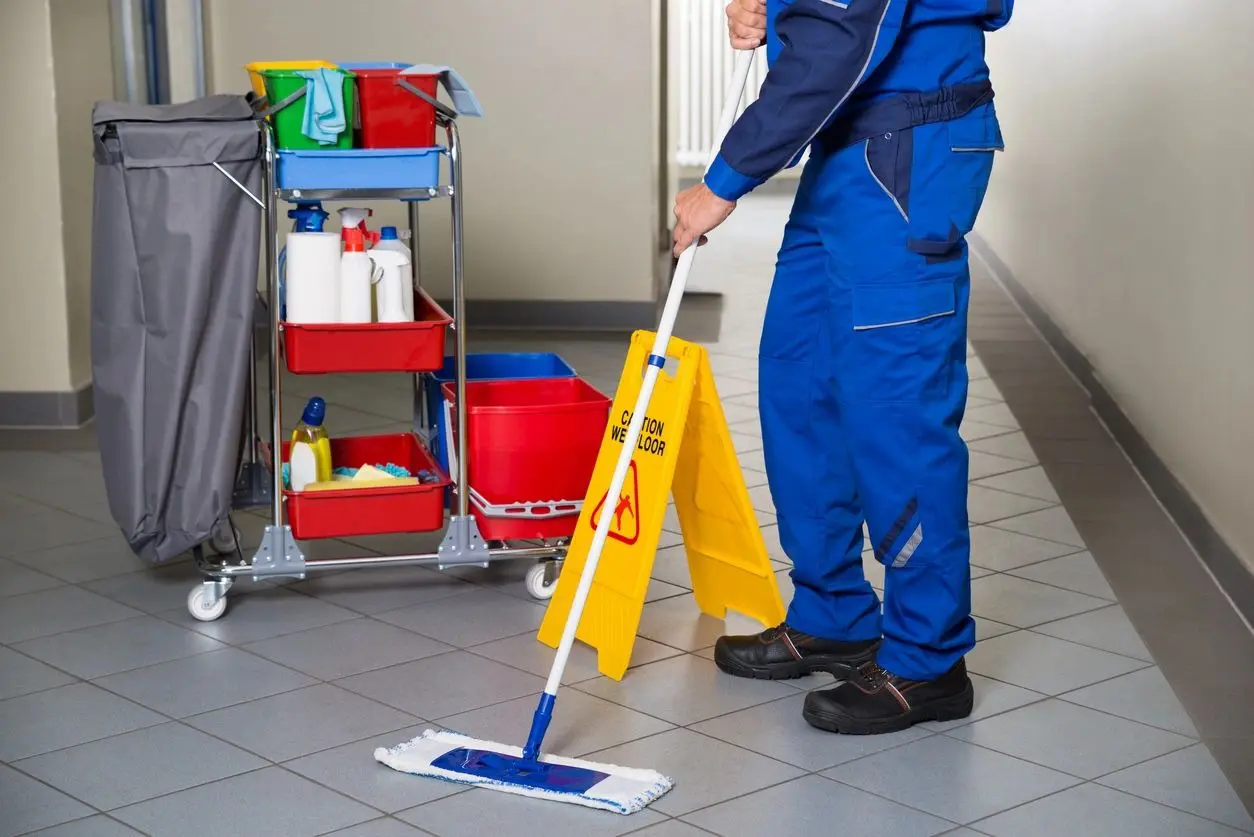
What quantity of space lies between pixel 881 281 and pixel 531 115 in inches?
144

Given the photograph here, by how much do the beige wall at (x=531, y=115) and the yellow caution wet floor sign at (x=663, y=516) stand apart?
308 cm

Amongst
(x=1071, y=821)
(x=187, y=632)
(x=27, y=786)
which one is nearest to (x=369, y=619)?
(x=187, y=632)

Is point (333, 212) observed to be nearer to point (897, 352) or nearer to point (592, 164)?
point (592, 164)

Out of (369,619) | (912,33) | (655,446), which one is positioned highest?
(912,33)

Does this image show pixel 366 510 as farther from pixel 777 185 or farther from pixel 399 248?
pixel 777 185

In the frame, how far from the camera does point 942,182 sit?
2213mm

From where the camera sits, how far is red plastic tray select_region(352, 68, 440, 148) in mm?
2699

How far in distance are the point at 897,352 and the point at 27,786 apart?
4.51ft

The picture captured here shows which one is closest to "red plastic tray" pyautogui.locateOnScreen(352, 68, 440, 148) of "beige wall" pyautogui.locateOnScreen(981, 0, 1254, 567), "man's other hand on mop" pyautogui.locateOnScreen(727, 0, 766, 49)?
"man's other hand on mop" pyautogui.locateOnScreen(727, 0, 766, 49)

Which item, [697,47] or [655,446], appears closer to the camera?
[655,446]

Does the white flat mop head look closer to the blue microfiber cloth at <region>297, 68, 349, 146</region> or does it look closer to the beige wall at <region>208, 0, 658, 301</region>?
the blue microfiber cloth at <region>297, 68, 349, 146</region>

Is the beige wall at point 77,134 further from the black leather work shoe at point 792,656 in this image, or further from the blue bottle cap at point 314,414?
the black leather work shoe at point 792,656

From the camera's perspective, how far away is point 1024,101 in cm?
681

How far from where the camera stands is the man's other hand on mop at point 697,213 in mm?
2242
